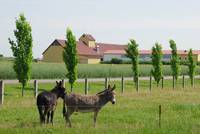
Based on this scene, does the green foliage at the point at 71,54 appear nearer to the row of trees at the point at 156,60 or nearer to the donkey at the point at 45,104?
the row of trees at the point at 156,60

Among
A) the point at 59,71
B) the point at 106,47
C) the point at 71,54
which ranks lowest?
the point at 59,71

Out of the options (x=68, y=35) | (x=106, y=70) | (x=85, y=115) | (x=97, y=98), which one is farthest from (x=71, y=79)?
(x=106, y=70)

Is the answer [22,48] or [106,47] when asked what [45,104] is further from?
[106,47]

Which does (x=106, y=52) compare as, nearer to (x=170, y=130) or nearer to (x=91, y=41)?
(x=91, y=41)

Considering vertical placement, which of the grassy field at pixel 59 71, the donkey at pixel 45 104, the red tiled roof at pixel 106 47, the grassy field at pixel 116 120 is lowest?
the grassy field at pixel 116 120

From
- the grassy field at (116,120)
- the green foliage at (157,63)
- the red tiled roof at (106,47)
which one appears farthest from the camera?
the red tiled roof at (106,47)

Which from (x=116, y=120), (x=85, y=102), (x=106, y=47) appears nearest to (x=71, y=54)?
(x=116, y=120)

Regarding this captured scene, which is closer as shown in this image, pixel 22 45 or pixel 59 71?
pixel 22 45

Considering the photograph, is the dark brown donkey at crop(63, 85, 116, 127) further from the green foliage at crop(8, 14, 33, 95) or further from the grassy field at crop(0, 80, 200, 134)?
the green foliage at crop(8, 14, 33, 95)

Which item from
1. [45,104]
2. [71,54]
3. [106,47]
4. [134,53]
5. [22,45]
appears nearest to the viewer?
[45,104]

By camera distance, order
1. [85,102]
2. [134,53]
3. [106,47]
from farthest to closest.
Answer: [106,47], [134,53], [85,102]

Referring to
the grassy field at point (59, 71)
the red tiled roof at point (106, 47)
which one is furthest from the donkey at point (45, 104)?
the red tiled roof at point (106, 47)

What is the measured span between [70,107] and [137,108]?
7.15 meters

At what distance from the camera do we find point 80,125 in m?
17.5
